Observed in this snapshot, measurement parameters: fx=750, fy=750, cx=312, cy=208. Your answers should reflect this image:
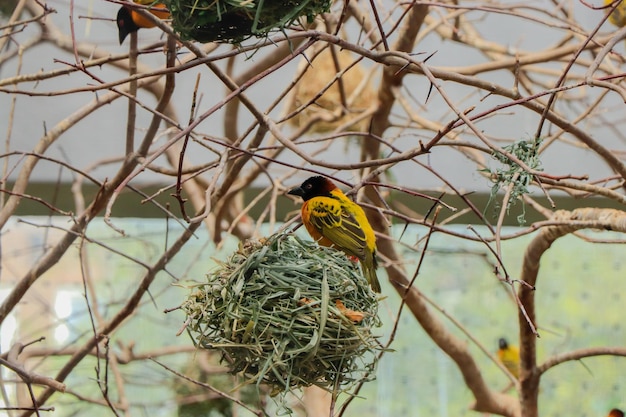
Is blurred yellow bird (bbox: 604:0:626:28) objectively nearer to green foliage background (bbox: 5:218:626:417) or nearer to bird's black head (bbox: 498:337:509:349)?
green foliage background (bbox: 5:218:626:417)

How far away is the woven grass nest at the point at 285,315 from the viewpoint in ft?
4.04

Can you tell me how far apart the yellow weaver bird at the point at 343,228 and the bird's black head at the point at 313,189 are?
0.17 ft

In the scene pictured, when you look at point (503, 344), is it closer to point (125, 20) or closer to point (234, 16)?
point (125, 20)

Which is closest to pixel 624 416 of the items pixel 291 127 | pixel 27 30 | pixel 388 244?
pixel 388 244

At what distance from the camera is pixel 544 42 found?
3.97m

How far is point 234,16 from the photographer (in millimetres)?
1203

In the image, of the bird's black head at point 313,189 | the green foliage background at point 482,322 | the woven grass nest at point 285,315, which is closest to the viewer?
the woven grass nest at point 285,315

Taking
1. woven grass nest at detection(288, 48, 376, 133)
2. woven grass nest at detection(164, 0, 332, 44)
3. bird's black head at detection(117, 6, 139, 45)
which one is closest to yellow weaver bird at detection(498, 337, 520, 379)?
woven grass nest at detection(288, 48, 376, 133)

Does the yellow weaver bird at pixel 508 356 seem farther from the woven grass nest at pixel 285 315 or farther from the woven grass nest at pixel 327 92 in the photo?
the woven grass nest at pixel 285 315

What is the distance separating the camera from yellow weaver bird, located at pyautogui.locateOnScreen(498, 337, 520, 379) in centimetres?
412

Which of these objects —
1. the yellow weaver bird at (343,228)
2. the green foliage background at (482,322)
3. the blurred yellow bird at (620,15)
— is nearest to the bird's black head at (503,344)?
the green foliage background at (482,322)

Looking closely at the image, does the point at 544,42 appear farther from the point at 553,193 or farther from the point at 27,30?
the point at 27,30

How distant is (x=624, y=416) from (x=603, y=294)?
39.5 inches

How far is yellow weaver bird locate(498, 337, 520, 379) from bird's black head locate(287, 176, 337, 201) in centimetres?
272
